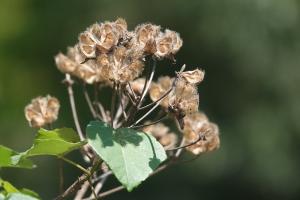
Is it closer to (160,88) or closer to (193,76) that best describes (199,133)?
(160,88)

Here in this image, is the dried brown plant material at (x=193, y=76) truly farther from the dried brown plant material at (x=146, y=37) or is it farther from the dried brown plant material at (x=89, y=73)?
the dried brown plant material at (x=89, y=73)

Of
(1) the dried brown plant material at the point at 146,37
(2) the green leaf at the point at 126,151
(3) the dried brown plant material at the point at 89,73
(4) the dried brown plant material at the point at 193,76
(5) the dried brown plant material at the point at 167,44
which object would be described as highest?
(1) the dried brown plant material at the point at 146,37

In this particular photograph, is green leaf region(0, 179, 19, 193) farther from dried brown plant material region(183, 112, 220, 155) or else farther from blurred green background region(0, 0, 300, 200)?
blurred green background region(0, 0, 300, 200)

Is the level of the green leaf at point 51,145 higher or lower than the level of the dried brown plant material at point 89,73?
higher

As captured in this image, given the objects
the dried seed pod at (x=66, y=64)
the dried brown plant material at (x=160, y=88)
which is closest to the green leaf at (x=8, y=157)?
the dried brown plant material at (x=160, y=88)

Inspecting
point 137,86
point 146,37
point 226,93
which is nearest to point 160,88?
point 137,86

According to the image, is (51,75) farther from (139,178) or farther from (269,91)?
(139,178)

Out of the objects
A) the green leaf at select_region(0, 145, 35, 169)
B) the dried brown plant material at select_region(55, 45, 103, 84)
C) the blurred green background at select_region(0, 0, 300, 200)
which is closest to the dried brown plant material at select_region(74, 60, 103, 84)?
the dried brown plant material at select_region(55, 45, 103, 84)
